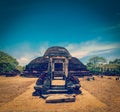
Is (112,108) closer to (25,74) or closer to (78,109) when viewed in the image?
(78,109)

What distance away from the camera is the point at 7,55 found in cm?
6744

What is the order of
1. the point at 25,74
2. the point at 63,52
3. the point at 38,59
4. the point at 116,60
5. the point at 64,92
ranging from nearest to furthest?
the point at 64,92
the point at 63,52
the point at 25,74
the point at 38,59
the point at 116,60

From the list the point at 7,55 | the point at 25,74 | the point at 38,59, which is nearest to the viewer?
the point at 25,74

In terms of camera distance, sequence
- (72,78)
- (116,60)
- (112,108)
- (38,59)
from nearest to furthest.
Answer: (112,108) → (72,78) → (38,59) → (116,60)

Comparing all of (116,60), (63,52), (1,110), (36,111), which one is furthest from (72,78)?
(116,60)

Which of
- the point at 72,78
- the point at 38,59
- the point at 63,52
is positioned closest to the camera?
the point at 72,78

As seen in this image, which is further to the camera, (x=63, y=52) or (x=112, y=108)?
(x=63, y=52)

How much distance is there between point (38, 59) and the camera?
4019cm

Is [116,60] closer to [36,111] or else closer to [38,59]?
[38,59]

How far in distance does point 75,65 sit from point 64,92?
22846 millimetres

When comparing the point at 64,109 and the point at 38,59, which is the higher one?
the point at 38,59

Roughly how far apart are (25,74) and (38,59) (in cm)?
624

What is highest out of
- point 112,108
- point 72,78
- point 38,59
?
point 38,59

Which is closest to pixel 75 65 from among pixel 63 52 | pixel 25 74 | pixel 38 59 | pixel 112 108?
pixel 63 52
